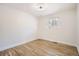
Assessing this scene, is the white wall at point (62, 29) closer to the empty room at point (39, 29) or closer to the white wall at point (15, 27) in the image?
the empty room at point (39, 29)

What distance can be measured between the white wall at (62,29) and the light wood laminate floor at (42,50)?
0.22 feet

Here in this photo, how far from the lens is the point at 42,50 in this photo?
4.18 feet

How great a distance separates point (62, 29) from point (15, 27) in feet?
Result: 1.99

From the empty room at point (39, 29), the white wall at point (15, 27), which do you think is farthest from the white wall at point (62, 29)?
the white wall at point (15, 27)

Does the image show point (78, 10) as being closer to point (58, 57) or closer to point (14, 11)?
point (58, 57)

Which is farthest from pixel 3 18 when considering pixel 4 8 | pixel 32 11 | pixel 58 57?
pixel 58 57

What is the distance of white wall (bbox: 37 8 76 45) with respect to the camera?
4.15ft

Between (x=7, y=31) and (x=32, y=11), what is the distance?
412 mm

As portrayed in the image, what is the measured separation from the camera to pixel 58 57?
49.4 inches

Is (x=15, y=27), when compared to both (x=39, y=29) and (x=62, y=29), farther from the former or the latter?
(x=62, y=29)

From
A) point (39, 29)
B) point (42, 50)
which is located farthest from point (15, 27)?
point (42, 50)

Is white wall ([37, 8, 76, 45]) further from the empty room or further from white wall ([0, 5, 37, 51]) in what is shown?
white wall ([0, 5, 37, 51])

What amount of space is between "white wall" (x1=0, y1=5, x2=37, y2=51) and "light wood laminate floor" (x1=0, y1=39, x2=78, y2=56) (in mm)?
72

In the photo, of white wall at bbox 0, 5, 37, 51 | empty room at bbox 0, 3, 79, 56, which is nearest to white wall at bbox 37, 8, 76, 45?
empty room at bbox 0, 3, 79, 56
